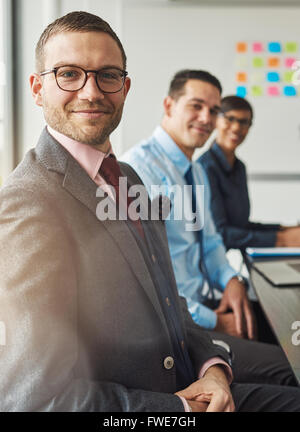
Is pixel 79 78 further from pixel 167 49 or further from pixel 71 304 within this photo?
pixel 167 49

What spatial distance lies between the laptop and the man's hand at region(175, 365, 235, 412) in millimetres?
409

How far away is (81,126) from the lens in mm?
498

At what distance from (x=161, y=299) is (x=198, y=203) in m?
0.59

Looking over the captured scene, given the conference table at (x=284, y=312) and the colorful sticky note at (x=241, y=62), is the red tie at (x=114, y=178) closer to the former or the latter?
the conference table at (x=284, y=312)

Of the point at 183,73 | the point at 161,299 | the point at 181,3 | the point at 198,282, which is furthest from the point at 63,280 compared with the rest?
the point at 181,3

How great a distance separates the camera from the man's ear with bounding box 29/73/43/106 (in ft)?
1.60

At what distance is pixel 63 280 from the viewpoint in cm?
44

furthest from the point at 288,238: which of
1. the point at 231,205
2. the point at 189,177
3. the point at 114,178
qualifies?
the point at 114,178

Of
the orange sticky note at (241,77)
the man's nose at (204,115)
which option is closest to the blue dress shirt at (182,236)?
the man's nose at (204,115)

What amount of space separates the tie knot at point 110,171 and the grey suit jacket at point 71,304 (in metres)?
0.05

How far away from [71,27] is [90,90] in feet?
0.23

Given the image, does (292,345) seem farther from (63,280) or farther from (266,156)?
(266,156)

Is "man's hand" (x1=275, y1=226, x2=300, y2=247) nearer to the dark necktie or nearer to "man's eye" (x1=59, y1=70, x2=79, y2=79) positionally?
the dark necktie

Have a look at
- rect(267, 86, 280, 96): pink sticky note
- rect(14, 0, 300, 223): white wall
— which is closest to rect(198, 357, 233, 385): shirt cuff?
rect(14, 0, 300, 223): white wall
